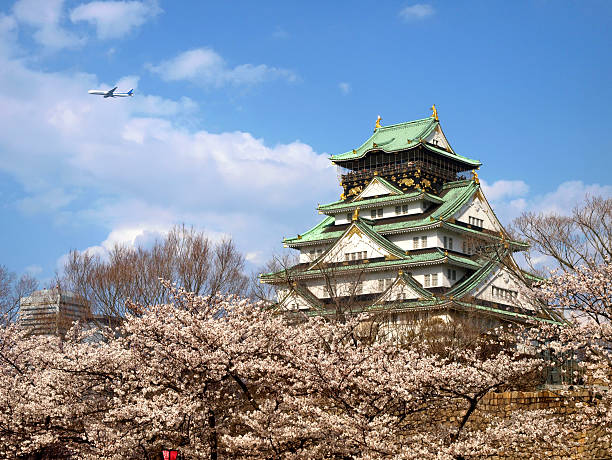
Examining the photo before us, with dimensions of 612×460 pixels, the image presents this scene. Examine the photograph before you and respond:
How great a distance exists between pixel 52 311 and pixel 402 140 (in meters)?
29.8

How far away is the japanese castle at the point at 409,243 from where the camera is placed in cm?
4781

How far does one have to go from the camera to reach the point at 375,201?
5541 centimetres

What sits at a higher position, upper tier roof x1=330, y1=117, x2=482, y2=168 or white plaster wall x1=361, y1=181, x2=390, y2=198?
upper tier roof x1=330, y1=117, x2=482, y2=168

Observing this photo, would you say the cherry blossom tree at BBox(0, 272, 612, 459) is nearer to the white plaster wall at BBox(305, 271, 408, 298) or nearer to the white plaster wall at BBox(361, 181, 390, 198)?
the white plaster wall at BBox(305, 271, 408, 298)

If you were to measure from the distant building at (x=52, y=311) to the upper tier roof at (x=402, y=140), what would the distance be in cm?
2228

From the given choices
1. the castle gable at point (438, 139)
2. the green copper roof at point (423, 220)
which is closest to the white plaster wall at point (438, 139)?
the castle gable at point (438, 139)

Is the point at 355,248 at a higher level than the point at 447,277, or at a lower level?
higher

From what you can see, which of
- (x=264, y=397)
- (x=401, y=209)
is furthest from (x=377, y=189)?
(x=264, y=397)

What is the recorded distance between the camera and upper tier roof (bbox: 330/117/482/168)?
56844mm

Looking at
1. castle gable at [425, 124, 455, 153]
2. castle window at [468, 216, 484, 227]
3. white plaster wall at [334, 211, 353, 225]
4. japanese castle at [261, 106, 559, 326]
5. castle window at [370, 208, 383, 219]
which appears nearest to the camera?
japanese castle at [261, 106, 559, 326]

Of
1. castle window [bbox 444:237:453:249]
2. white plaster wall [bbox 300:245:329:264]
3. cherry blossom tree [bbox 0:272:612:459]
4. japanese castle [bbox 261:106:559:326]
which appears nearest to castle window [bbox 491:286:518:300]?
japanese castle [bbox 261:106:559:326]

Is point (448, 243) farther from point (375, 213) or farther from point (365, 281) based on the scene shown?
point (365, 281)

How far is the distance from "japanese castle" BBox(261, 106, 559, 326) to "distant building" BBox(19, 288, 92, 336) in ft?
43.5

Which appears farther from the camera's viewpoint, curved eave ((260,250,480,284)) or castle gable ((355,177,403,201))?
castle gable ((355,177,403,201))
